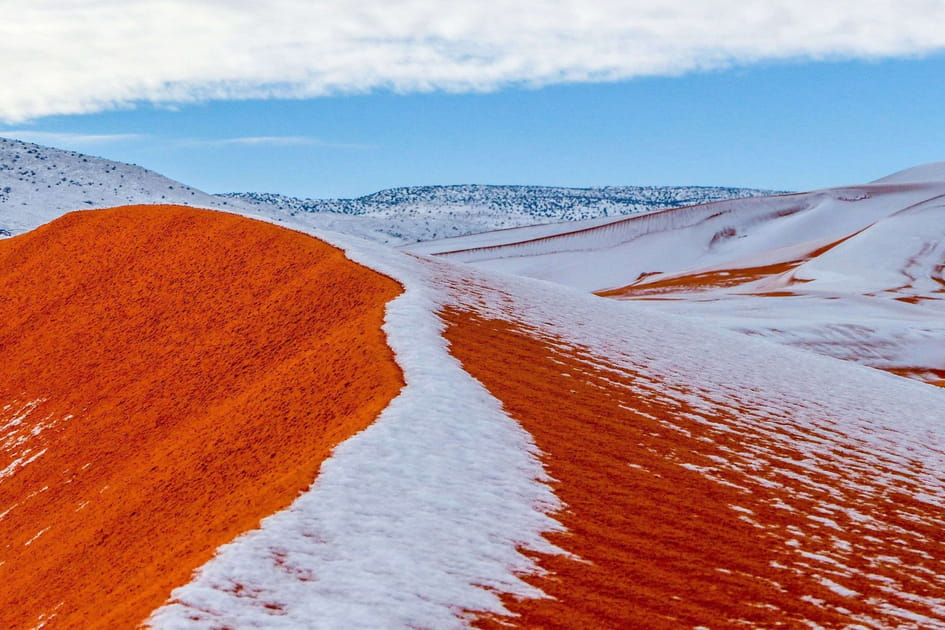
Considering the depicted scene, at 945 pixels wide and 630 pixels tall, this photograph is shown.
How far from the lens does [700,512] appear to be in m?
11.9

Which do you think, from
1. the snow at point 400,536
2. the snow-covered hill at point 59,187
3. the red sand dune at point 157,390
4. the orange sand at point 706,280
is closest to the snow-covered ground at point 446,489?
the snow at point 400,536

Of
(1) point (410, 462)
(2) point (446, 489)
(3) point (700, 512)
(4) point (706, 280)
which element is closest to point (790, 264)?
(4) point (706, 280)

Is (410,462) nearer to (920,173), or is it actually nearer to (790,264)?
(790,264)

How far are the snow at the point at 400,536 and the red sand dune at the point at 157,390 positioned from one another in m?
0.43

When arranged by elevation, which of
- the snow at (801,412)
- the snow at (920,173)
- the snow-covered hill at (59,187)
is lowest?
the snow at (801,412)

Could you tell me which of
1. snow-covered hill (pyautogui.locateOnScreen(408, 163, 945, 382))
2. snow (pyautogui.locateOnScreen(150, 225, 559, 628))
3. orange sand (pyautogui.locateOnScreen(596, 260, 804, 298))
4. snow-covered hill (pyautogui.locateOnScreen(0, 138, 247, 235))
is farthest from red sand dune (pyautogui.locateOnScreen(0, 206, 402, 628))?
snow-covered hill (pyautogui.locateOnScreen(0, 138, 247, 235))

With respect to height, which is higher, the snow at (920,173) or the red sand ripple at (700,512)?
the snow at (920,173)

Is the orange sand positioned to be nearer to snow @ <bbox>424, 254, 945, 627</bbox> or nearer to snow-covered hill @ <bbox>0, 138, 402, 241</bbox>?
snow @ <bbox>424, 254, 945, 627</bbox>

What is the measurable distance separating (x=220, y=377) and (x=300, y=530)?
353 inches

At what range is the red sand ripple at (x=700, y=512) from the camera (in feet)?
30.1

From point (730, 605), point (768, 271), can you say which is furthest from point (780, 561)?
point (768, 271)

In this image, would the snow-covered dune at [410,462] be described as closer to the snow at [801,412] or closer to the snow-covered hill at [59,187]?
the snow at [801,412]

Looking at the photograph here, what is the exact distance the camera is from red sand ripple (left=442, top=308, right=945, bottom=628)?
9180 millimetres

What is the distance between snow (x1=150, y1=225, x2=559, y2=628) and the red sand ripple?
0.43 m
